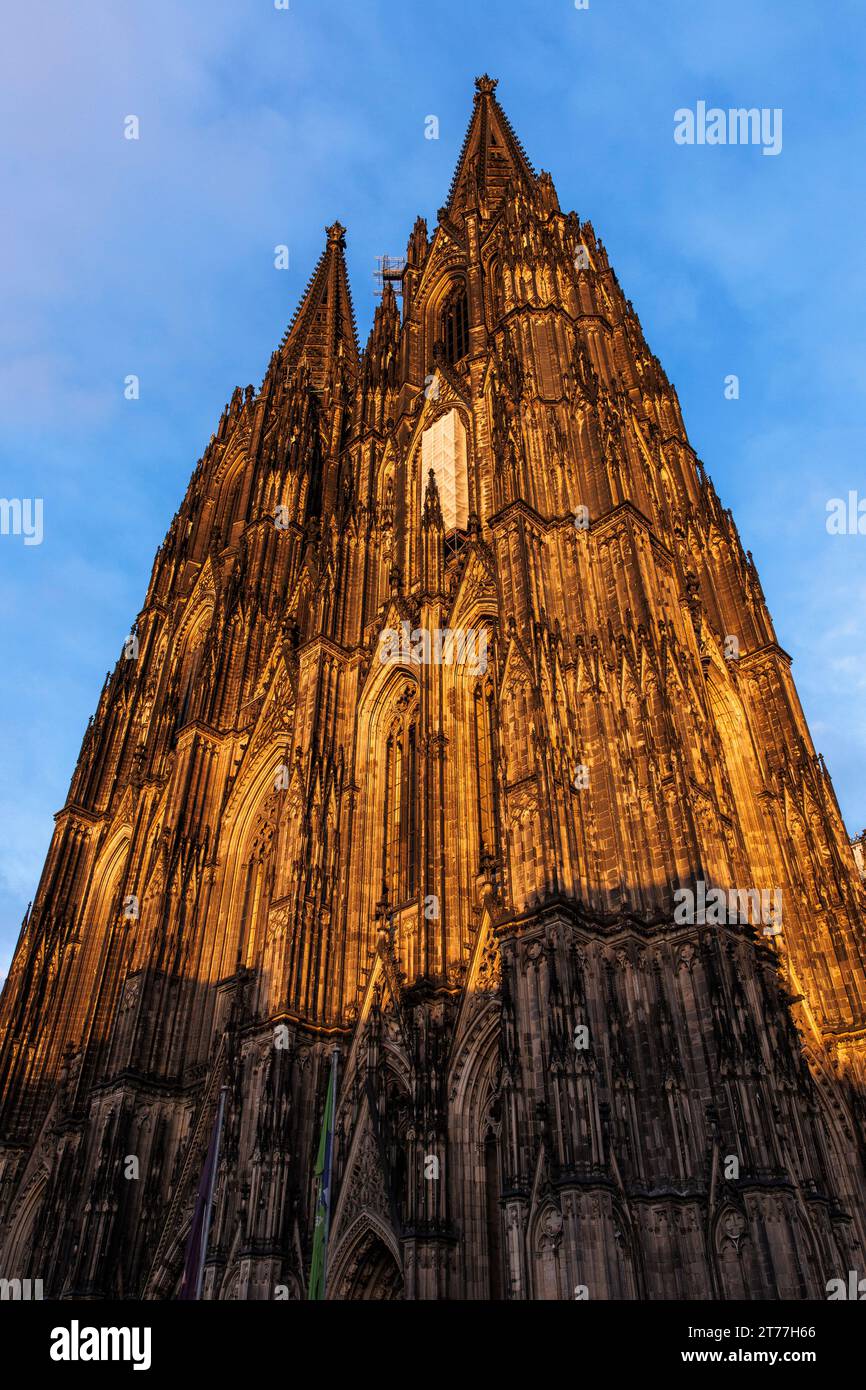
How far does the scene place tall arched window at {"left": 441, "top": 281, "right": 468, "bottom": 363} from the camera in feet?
128

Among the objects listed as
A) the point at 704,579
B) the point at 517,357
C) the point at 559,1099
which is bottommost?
the point at 559,1099

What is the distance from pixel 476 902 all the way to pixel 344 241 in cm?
5582

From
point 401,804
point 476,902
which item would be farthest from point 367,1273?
point 401,804

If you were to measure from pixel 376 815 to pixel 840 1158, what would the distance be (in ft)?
44.4

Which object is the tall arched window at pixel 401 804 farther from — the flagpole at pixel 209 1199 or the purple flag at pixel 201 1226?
the purple flag at pixel 201 1226

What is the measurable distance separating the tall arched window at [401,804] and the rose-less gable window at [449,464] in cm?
649

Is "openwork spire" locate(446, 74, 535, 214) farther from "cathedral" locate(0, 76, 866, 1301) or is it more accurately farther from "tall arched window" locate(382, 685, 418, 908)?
"tall arched window" locate(382, 685, 418, 908)

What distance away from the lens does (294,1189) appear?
20688 millimetres

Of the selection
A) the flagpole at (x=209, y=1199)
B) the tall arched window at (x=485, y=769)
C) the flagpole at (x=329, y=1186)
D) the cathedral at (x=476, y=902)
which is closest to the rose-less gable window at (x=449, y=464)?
the cathedral at (x=476, y=902)

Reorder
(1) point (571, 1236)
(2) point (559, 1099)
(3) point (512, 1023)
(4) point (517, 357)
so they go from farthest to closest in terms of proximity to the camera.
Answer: (4) point (517, 357), (3) point (512, 1023), (2) point (559, 1099), (1) point (571, 1236)

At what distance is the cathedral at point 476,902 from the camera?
654 inches

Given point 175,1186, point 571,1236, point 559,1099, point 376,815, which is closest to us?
point 571,1236

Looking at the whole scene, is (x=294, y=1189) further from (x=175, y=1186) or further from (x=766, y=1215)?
(x=766, y=1215)
